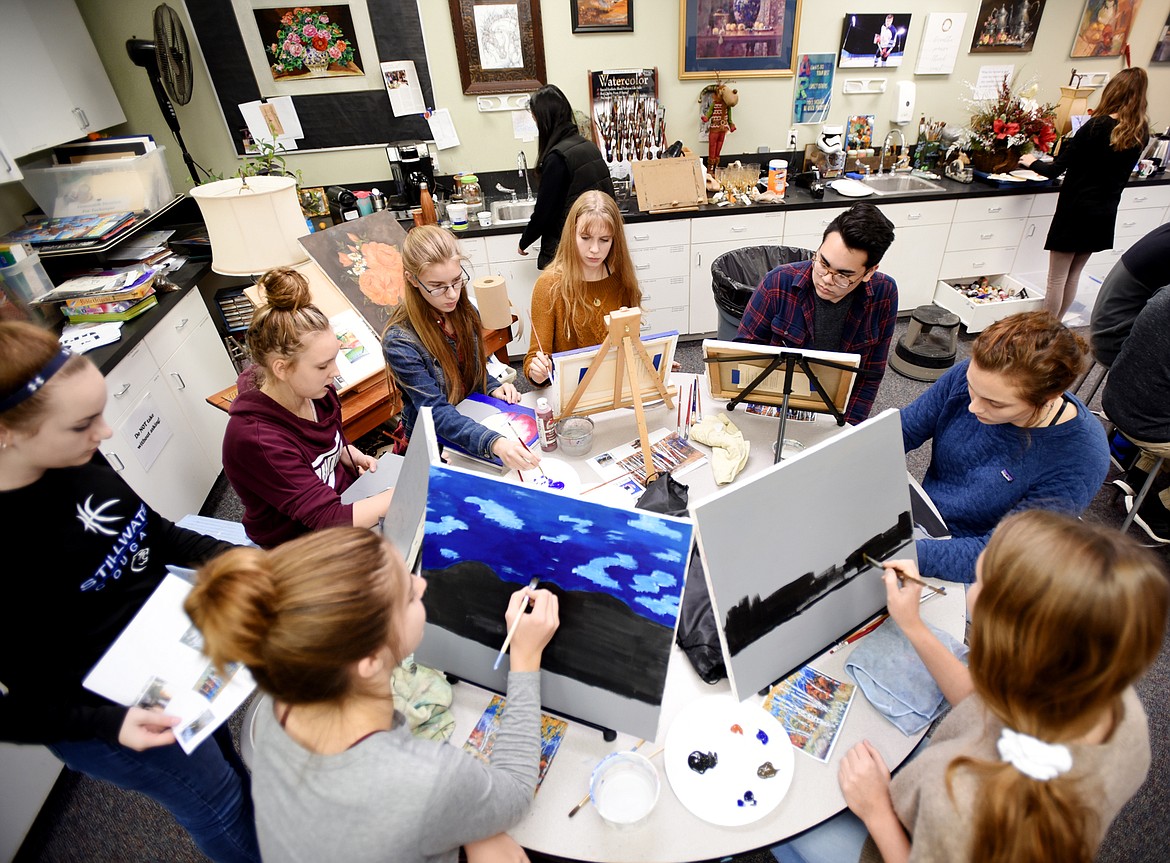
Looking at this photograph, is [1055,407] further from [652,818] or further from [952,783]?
[652,818]

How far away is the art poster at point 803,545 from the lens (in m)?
0.96

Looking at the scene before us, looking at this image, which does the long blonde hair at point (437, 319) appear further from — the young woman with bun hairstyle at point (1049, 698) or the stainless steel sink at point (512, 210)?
the stainless steel sink at point (512, 210)

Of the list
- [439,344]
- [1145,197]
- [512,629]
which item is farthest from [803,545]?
[1145,197]

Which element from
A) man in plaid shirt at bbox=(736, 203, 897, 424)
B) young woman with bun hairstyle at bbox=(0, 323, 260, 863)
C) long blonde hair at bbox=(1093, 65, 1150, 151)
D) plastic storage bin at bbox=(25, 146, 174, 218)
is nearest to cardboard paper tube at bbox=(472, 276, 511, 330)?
man in plaid shirt at bbox=(736, 203, 897, 424)

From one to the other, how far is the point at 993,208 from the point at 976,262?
34 cm

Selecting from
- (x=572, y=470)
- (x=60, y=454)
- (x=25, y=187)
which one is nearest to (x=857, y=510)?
(x=572, y=470)

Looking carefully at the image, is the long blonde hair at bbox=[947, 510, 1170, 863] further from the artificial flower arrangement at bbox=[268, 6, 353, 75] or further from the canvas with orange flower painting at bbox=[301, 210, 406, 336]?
the artificial flower arrangement at bbox=[268, 6, 353, 75]

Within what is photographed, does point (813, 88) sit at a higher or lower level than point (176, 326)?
higher

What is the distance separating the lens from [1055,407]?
1.33 m

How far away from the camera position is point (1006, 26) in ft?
11.8

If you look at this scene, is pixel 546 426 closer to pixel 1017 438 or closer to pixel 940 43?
pixel 1017 438

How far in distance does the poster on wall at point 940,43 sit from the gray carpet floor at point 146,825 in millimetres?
3553

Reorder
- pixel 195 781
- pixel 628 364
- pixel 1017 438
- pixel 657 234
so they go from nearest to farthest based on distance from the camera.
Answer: pixel 195 781 < pixel 1017 438 < pixel 628 364 < pixel 657 234

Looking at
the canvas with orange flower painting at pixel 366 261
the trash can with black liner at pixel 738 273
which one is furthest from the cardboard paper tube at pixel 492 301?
the trash can with black liner at pixel 738 273
